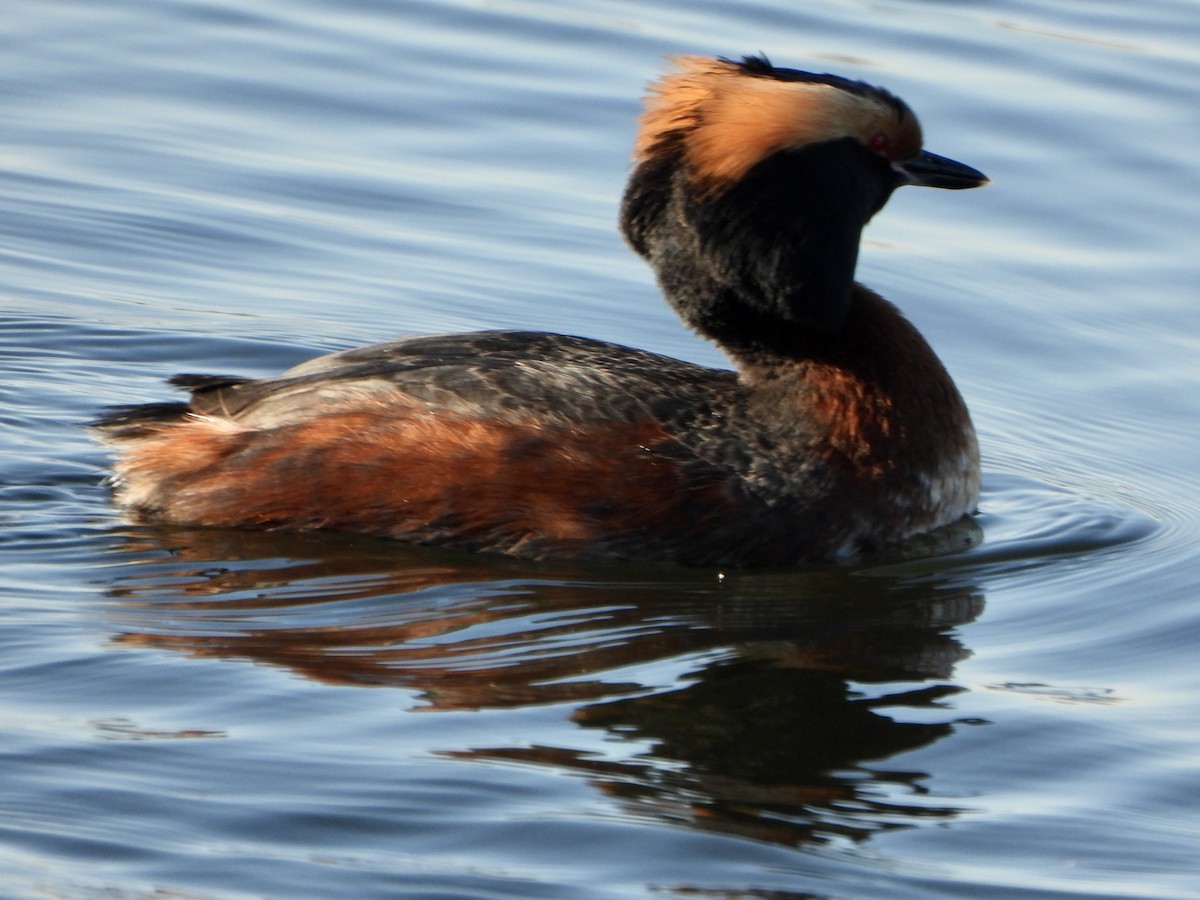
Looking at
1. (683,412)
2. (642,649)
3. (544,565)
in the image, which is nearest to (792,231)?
(683,412)

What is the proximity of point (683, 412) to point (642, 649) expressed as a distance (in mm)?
1388

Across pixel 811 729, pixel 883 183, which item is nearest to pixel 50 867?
pixel 811 729

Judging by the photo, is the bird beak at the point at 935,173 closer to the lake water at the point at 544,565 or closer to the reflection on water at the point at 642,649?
the lake water at the point at 544,565

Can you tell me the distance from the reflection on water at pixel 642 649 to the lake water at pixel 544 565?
0.07ft

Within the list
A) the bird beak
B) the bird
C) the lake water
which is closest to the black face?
the bird

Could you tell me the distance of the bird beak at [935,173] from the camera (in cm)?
937

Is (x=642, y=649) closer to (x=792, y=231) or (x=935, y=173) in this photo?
(x=792, y=231)

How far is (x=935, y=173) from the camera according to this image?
9.44m

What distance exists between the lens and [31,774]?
6367 mm

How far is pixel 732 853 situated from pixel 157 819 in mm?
1679

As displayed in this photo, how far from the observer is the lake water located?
624 centimetres

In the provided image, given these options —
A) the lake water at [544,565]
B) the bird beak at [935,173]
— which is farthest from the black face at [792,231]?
the lake water at [544,565]

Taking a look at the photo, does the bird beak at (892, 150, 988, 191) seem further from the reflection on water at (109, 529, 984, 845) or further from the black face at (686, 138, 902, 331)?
the reflection on water at (109, 529, 984, 845)

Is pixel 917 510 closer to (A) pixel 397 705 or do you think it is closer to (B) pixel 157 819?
(A) pixel 397 705
